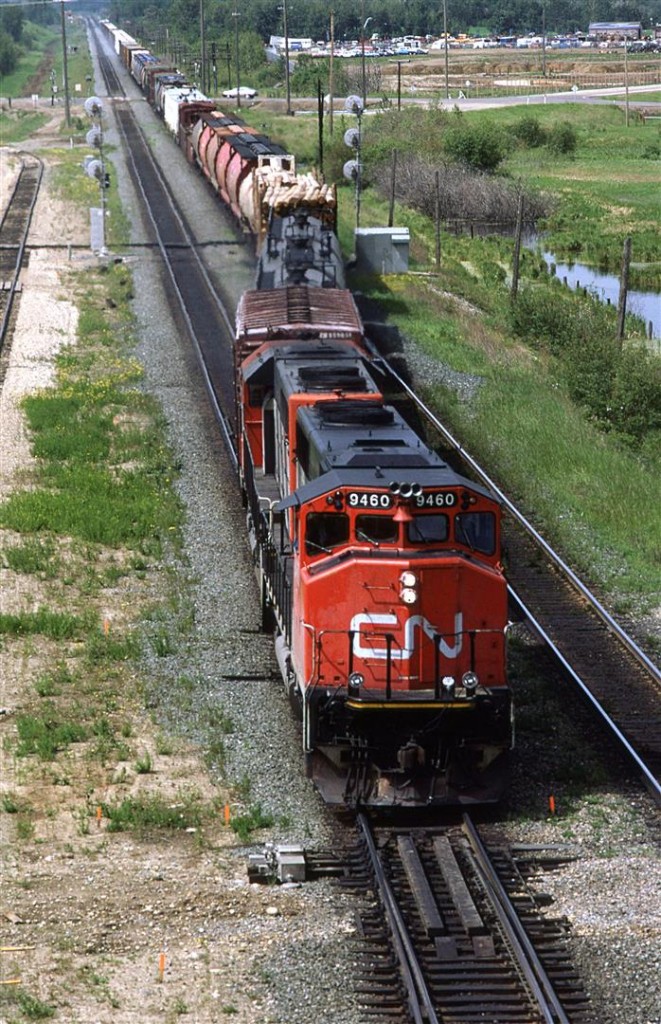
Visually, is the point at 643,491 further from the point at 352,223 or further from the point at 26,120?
the point at 26,120

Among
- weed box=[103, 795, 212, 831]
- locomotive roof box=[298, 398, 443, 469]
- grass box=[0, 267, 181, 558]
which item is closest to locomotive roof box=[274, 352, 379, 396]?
locomotive roof box=[298, 398, 443, 469]

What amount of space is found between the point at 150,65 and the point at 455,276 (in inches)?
2555

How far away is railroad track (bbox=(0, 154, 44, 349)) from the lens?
44.1 m

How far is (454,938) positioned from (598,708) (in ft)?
17.6

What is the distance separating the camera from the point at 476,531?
557 inches

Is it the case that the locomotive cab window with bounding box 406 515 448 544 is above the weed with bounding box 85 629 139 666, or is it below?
above

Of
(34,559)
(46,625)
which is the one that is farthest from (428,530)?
(34,559)

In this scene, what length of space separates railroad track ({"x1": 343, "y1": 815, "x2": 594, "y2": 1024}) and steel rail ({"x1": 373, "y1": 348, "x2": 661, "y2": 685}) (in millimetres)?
5409

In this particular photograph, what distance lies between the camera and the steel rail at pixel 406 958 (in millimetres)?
11016

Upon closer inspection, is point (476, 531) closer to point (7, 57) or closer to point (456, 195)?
point (456, 195)

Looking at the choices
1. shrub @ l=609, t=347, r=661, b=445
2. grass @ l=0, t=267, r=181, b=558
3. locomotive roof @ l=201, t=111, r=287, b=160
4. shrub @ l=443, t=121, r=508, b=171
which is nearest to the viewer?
grass @ l=0, t=267, r=181, b=558

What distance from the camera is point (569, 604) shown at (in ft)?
68.7

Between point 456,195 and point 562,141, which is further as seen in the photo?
point 562,141

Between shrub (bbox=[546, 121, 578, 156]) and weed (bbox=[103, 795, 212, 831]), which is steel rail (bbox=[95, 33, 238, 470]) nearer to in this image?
weed (bbox=[103, 795, 212, 831])
